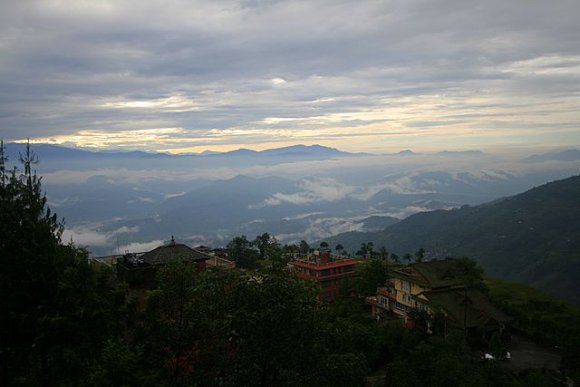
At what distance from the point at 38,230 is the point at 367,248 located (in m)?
72.0

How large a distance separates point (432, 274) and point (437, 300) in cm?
393

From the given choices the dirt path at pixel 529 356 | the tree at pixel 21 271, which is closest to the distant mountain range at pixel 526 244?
the dirt path at pixel 529 356

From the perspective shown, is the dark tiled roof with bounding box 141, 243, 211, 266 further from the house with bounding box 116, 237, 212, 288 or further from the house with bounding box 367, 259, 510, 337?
the house with bounding box 367, 259, 510, 337

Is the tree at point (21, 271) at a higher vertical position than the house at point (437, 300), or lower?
higher

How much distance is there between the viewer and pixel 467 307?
121 ft

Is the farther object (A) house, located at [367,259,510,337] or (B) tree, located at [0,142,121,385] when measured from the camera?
(A) house, located at [367,259,510,337]

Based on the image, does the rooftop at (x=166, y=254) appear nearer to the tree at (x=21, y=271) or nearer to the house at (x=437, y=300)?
the house at (x=437, y=300)

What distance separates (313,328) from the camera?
12.8 metres

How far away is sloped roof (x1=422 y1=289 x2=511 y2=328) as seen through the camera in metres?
35.8

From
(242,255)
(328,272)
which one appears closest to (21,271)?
(328,272)

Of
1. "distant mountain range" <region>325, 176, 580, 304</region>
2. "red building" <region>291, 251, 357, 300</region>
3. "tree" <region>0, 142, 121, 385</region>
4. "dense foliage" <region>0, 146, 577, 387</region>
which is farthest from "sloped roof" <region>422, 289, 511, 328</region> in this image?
"distant mountain range" <region>325, 176, 580, 304</region>

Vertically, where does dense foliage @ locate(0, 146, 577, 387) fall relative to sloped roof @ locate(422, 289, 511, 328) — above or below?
above

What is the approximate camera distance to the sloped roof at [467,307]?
35.8 metres

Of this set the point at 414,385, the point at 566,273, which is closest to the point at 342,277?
the point at 414,385
